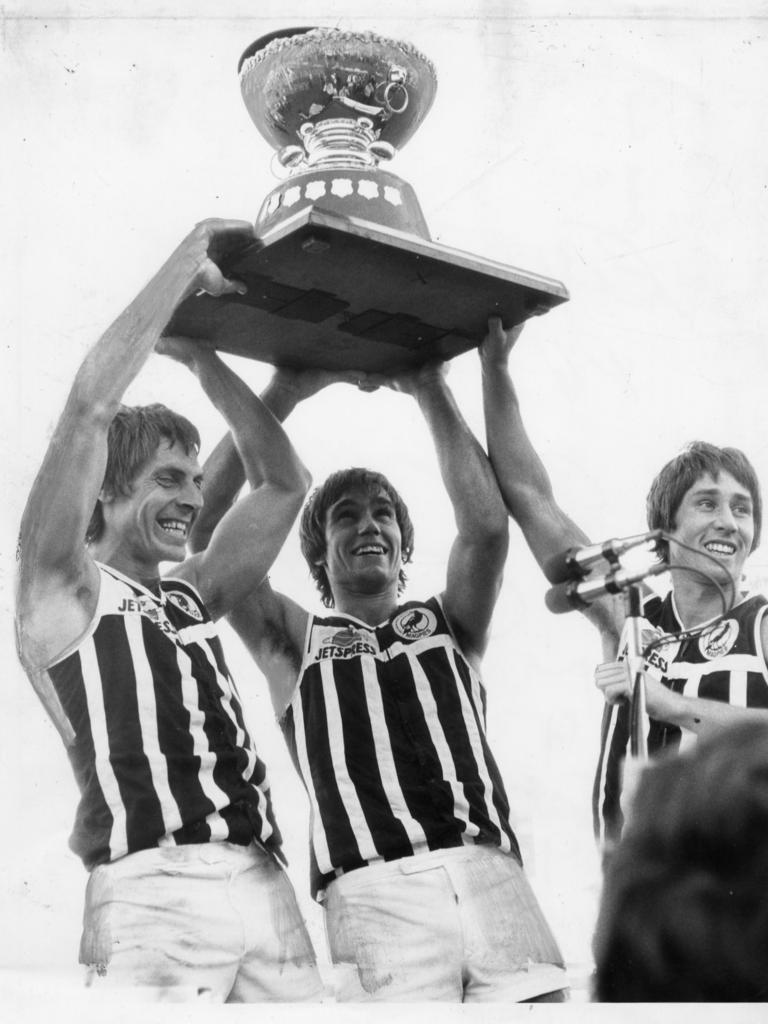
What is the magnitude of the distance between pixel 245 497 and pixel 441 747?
48 cm

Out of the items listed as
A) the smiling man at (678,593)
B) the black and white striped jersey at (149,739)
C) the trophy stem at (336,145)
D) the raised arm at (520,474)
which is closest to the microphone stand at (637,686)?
the smiling man at (678,593)

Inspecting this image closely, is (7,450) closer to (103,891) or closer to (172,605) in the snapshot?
(172,605)

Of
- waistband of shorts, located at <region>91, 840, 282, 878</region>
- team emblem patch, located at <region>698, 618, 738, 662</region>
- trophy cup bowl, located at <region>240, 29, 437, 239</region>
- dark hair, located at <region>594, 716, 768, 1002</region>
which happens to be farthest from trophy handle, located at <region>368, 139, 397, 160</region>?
dark hair, located at <region>594, 716, 768, 1002</region>

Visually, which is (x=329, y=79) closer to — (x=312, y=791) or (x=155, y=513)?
(x=155, y=513)

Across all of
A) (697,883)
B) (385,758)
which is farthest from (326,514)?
(697,883)

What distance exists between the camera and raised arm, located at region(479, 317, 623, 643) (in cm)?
218

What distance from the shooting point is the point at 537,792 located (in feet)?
7.15

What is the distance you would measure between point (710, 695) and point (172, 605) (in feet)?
2.63

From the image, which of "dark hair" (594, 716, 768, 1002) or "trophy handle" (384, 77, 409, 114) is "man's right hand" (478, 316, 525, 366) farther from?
"dark hair" (594, 716, 768, 1002)

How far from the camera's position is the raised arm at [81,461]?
6.19ft

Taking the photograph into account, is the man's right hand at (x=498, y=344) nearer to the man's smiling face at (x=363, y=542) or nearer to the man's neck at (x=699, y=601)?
the man's smiling face at (x=363, y=542)

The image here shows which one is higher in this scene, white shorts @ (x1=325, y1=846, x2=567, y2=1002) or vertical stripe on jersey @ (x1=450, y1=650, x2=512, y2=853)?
vertical stripe on jersey @ (x1=450, y1=650, x2=512, y2=853)

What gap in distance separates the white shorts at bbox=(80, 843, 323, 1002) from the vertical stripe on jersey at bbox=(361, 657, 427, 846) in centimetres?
26

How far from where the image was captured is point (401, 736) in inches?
84.7
